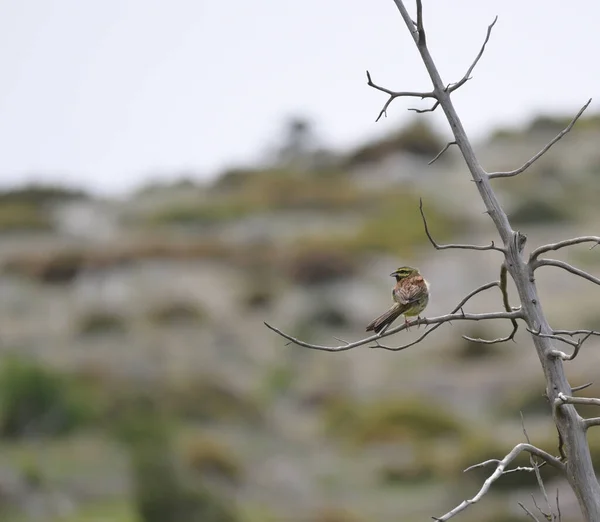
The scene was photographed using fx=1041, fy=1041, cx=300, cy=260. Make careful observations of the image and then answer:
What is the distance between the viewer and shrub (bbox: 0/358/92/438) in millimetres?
25203

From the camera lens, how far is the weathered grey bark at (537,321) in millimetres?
4027

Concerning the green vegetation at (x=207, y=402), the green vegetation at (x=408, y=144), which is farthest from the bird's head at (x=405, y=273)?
the green vegetation at (x=408, y=144)

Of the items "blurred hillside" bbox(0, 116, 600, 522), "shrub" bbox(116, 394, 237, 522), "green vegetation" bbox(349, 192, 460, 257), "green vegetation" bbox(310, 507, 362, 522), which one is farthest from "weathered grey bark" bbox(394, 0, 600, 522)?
"green vegetation" bbox(349, 192, 460, 257)

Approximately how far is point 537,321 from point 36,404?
22896 mm

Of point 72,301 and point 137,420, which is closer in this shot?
Answer: point 137,420

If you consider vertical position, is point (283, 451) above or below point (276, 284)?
below

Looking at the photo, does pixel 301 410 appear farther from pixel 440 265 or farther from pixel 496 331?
pixel 440 265

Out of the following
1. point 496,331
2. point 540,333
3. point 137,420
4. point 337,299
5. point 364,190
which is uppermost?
point 364,190

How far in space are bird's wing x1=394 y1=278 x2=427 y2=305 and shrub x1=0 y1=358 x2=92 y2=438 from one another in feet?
69.2

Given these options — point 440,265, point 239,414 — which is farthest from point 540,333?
point 440,265

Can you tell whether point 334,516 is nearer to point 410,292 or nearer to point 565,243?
point 410,292

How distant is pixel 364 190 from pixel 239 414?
29414mm

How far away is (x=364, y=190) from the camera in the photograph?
55.4 m

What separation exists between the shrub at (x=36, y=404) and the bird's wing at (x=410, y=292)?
69.2 ft
